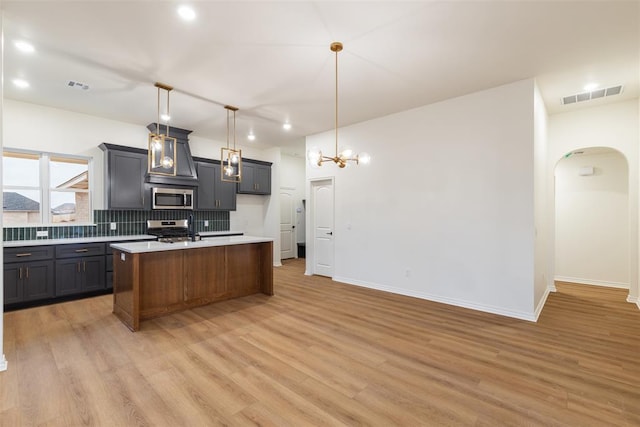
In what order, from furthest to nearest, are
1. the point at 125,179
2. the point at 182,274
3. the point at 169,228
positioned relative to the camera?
1. the point at 169,228
2. the point at 125,179
3. the point at 182,274

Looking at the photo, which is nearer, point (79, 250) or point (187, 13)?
point (187, 13)

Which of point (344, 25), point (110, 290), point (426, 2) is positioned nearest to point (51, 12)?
point (344, 25)

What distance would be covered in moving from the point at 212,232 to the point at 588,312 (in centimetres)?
673

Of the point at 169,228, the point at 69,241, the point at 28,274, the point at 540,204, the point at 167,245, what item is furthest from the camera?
the point at 169,228

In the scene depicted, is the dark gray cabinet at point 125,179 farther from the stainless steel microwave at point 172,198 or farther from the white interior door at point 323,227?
the white interior door at point 323,227

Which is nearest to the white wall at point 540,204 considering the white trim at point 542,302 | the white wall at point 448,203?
the white trim at point 542,302

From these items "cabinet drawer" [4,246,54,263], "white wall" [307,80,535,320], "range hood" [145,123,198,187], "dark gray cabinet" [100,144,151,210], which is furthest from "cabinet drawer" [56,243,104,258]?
"white wall" [307,80,535,320]

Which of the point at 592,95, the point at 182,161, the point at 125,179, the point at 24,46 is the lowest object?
the point at 125,179

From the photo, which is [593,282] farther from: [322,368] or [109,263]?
[109,263]

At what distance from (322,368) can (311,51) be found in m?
3.17

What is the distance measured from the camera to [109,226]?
5.43m

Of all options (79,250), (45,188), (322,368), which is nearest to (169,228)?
(79,250)

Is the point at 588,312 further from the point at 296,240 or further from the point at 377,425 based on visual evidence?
the point at 296,240

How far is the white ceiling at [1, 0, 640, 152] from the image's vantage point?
100 inches
